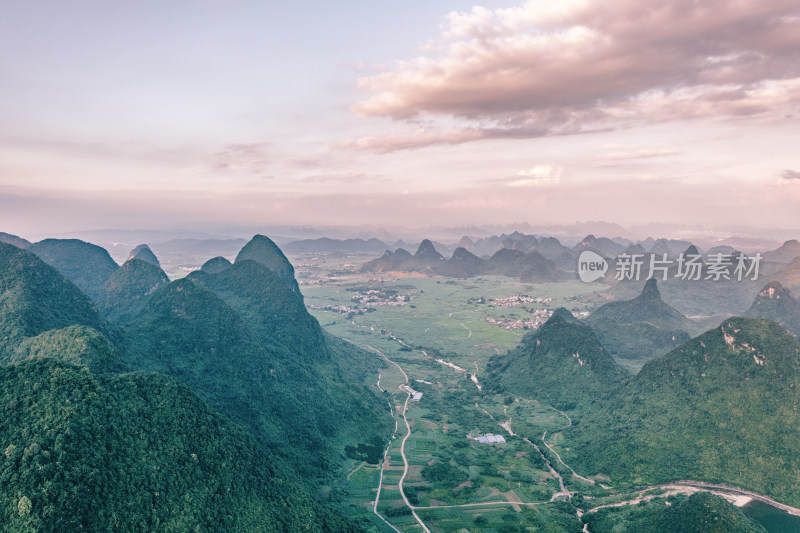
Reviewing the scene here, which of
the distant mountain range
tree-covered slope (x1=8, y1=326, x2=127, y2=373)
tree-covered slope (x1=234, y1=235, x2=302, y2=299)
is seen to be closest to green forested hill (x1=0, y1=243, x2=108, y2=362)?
the distant mountain range

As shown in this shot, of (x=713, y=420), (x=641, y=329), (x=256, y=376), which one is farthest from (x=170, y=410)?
(x=641, y=329)

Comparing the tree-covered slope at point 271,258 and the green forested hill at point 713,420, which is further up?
the tree-covered slope at point 271,258

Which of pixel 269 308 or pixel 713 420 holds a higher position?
pixel 269 308

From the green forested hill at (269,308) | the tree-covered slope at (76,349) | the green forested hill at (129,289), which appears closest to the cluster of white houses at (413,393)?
the green forested hill at (269,308)

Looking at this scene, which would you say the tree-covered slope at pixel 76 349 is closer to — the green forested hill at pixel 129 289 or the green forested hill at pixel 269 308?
the green forested hill at pixel 269 308

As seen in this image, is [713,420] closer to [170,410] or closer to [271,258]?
[170,410]

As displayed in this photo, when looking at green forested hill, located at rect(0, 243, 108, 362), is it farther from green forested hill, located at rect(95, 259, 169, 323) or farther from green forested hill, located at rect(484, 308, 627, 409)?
green forested hill, located at rect(484, 308, 627, 409)

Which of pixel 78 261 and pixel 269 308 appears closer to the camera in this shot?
pixel 269 308
